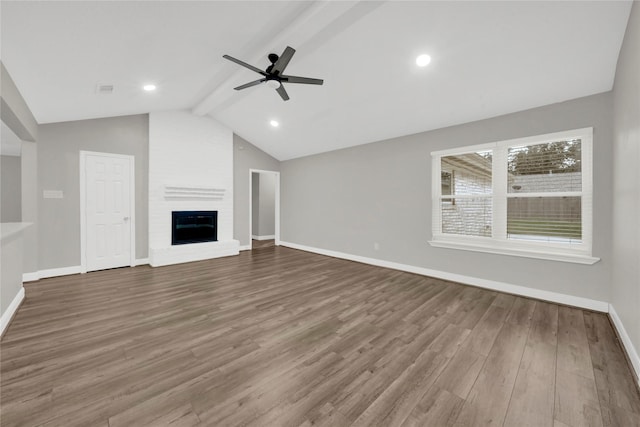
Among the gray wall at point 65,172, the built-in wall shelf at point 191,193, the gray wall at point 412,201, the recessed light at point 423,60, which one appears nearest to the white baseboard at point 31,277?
the gray wall at point 65,172

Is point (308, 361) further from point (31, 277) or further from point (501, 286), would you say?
point (31, 277)

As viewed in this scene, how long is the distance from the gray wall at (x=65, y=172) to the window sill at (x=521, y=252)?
6.12m

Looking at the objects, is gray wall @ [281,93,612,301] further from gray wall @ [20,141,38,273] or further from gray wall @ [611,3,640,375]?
gray wall @ [20,141,38,273]

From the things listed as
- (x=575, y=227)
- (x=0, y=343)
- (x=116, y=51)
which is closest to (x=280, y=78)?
(x=116, y=51)

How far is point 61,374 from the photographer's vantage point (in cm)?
182

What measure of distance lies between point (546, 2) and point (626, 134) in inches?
52.6

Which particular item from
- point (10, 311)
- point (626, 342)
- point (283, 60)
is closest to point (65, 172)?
point (10, 311)

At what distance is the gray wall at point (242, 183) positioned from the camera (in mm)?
6516

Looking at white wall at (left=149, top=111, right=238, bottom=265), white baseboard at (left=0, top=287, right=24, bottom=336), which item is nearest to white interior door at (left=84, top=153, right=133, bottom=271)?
white wall at (left=149, top=111, right=238, bottom=265)

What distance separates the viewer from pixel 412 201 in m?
4.55

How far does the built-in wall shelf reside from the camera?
5391 mm

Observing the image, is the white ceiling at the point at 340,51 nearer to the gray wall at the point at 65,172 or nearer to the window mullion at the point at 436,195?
the gray wall at the point at 65,172

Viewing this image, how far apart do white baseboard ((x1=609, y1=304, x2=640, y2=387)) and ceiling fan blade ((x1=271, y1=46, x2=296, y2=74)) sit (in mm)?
3695

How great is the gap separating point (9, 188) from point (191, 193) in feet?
13.9
